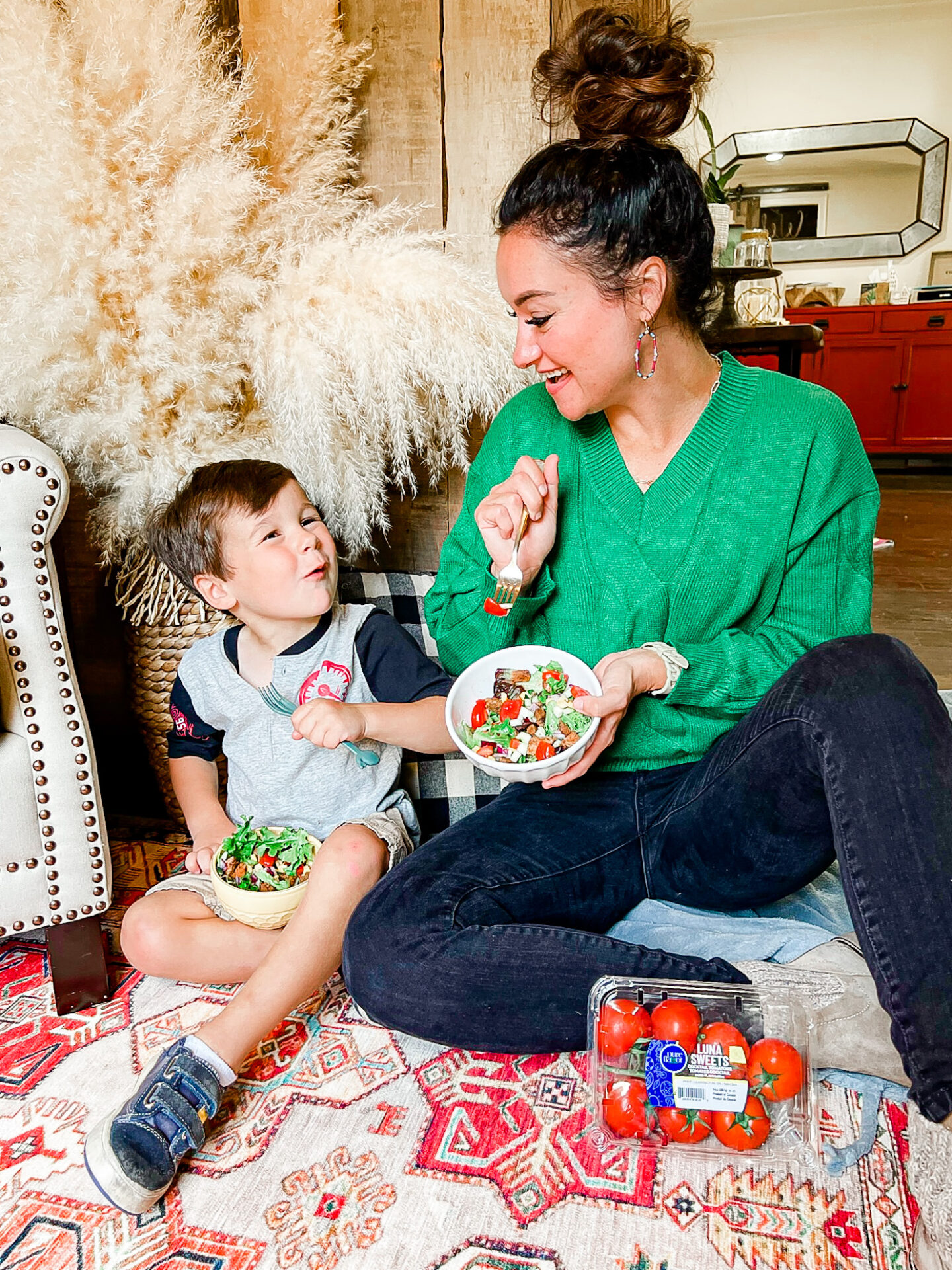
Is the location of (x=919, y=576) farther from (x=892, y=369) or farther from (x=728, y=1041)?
(x=892, y=369)

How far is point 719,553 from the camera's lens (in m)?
1.18

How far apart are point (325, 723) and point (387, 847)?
212 millimetres

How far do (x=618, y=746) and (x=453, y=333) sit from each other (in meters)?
0.65

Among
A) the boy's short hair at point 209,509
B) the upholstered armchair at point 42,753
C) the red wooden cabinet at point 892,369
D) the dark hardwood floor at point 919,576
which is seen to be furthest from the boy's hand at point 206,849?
the red wooden cabinet at point 892,369

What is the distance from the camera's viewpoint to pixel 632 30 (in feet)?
3.67

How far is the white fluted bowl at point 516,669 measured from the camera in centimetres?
104

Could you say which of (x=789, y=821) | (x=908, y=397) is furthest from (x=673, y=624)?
(x=908, y=397)

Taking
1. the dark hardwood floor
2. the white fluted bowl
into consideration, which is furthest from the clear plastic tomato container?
the dark hardwood floor

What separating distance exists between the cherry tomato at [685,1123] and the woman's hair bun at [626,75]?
1082 millimetres

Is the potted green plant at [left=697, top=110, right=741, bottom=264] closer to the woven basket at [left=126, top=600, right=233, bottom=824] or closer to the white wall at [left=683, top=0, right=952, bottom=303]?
the woven basket at [left=126, top=600, right=233, bottom=824]

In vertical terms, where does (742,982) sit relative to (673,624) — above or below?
below

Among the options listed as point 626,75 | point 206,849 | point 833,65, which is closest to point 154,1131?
point 206,849

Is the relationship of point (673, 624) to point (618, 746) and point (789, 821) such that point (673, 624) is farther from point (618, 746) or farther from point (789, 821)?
point (789, 821)

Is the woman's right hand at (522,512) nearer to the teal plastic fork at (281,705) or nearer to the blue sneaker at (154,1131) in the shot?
the teal plastic fork at (281,705)
